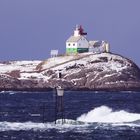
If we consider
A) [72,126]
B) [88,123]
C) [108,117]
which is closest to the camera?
[72,126]

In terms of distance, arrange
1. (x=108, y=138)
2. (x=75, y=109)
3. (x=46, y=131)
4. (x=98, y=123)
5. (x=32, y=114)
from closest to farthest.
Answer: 1. (x=108, y=138)
2. (x=46, y=131)
3. (x=98, y=123)
4. (x=32, y=114)
5. (x=75, y=109)

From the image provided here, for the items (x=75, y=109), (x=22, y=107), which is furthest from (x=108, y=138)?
(x=22, y=107)

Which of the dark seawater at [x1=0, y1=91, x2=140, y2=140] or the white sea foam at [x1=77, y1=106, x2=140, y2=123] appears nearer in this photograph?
the dark seawater at [x1=0, y1=91, x2=140, y2=140]

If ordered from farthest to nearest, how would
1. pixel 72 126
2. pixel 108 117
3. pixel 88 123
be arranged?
pixel 108 117
pixel 88 123
pixel 72 126

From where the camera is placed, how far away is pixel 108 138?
243ft

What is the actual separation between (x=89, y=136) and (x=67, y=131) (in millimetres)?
4553

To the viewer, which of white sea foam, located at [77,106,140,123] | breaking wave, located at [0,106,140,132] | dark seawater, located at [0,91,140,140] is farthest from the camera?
white sea foam, located at [77,106,140,123]

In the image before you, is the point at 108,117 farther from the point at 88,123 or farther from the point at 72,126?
the point at 72,126

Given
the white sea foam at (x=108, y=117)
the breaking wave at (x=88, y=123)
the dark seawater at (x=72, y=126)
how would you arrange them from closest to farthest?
the dark seawater at (x=72, y=126), the breaking wave at (x=88, y=123), the white sea foam at (x=108, y=117)

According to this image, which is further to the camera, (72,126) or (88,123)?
(88,123)

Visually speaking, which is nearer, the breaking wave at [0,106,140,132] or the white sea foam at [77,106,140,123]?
the breaking wave at [0,106,140,132]

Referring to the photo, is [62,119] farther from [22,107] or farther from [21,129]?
[22,107]

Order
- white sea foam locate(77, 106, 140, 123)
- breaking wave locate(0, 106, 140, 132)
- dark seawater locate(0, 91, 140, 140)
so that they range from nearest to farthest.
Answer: dark seawater locate(0, 91, 140, 140)
breaking wave locate(0, 106, 140, 132)
white sea foam locate(77, 106, 140, 123)

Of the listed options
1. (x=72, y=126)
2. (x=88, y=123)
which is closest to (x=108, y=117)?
(x=88, y=123)
